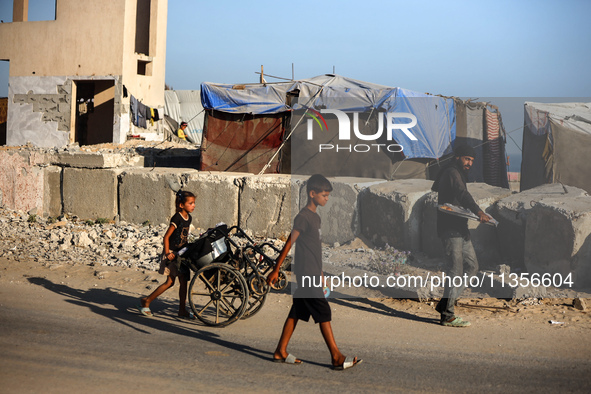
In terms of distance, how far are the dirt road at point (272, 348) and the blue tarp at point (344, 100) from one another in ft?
18.4

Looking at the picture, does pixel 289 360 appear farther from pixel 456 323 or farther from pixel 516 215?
pixel 516 215

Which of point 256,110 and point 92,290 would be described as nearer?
point 92,290

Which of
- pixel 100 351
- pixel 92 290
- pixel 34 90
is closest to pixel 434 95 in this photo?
pixel 92 290

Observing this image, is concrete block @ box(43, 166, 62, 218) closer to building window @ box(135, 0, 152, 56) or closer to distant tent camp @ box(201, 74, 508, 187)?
distant tent camp @ box(201, 74, 508, 187)

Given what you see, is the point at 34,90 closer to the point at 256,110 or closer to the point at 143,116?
the point at 143,116

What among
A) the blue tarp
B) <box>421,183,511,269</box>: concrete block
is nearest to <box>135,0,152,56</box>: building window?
the blue tarp

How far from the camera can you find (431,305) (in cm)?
605

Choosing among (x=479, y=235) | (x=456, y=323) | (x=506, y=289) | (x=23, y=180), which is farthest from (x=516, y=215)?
(x=23, y=180)

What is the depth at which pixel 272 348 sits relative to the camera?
445 cm

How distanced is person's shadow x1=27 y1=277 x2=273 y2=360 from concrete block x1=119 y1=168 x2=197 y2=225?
321 cm

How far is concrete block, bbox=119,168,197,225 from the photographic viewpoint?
976 cm

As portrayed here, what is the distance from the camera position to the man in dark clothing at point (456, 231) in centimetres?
517

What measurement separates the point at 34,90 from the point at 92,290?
44.9 ft

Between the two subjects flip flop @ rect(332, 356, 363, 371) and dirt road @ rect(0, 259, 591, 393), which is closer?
dirt road @ rect(0, 259, 591, 393)
